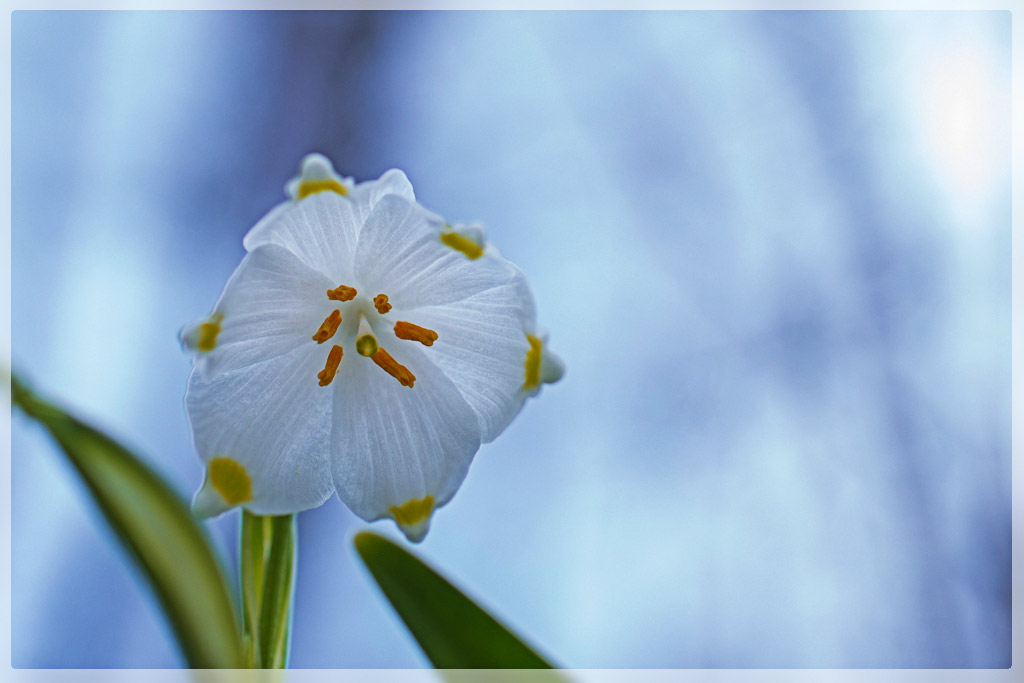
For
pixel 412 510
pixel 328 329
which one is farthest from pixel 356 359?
pixel 412 510

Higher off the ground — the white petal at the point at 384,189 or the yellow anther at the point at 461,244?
the white petal at the point at 384,189

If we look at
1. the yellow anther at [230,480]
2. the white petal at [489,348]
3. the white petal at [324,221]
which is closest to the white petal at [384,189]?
the white petal at [324,221]

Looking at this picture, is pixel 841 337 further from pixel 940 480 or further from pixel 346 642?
pixel 346 642

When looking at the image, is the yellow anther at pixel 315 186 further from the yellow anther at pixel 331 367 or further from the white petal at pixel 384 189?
the yellow anther at pixel 331 367

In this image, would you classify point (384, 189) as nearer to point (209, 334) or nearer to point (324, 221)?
point (324, 221)

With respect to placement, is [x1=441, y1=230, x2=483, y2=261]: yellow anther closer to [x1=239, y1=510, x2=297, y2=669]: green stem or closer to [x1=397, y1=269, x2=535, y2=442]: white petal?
[x1=397, y1=269, x2=535, y2=442]: white petal

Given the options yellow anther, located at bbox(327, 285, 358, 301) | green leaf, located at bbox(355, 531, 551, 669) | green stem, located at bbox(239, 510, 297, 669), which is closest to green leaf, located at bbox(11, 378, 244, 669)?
green stem, located at bbox(239, 510, 297, 669)
